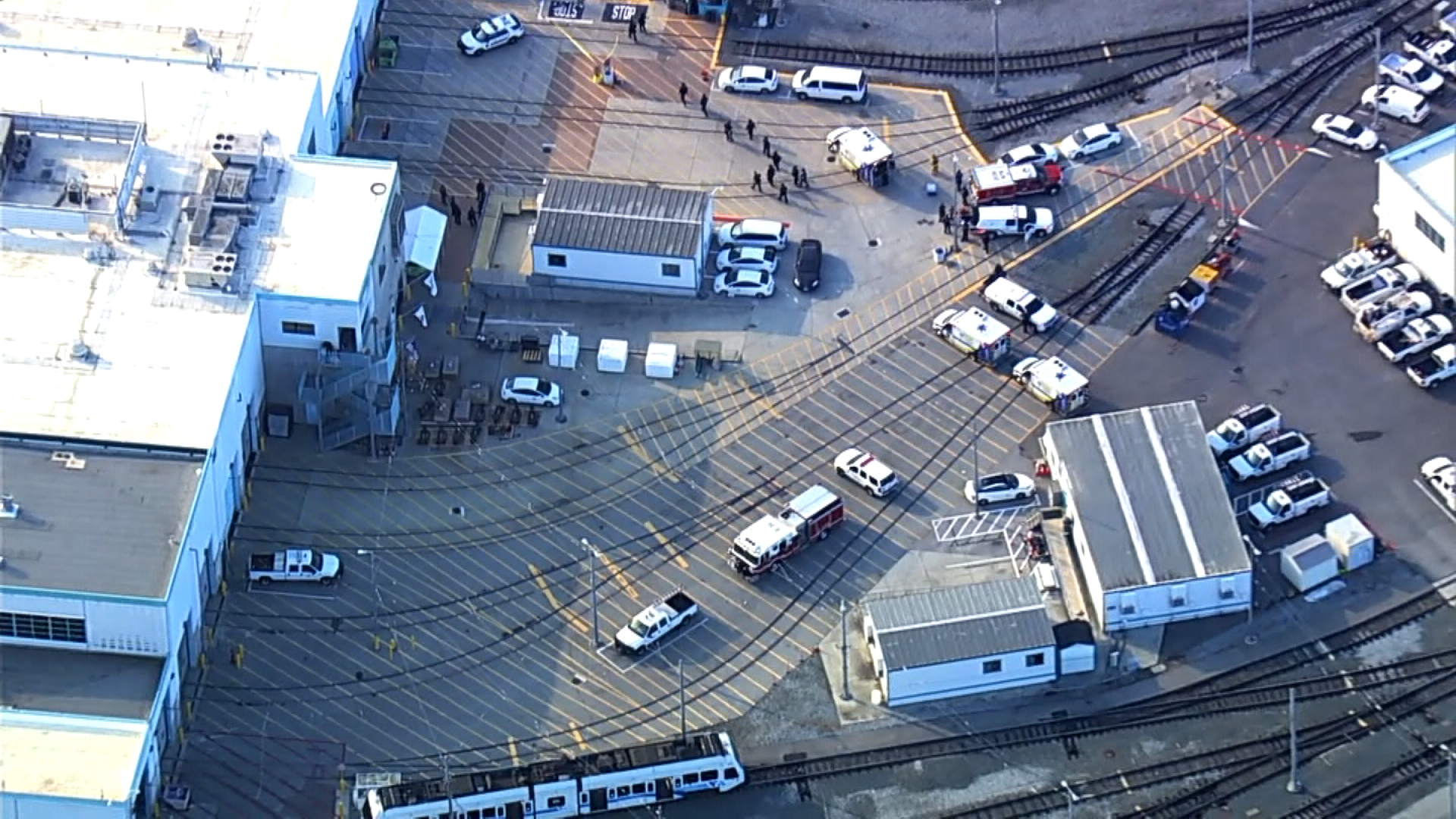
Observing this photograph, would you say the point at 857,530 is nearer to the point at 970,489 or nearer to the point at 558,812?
the point at 970,489

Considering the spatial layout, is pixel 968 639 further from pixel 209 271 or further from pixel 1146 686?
pixel 209 271

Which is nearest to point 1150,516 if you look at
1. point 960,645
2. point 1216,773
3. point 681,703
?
point 960,645

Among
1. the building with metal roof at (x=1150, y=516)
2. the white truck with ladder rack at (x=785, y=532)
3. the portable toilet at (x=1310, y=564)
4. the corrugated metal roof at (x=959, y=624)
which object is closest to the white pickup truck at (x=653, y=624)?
the white truck with ladder rack at (x=785, y=532)

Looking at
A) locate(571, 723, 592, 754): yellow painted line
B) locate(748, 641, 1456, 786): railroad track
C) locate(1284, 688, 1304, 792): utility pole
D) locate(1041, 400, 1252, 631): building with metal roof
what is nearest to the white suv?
locate(1041, 400, 1252, 631): building with metal roof

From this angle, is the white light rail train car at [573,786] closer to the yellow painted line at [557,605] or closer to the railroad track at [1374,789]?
the yellow painted line at [557,605]

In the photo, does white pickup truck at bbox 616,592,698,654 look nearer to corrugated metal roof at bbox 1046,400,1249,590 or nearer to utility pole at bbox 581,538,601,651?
utility pole at bbox 581,538,601,651

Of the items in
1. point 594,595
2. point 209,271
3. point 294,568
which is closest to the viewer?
point 594,595
